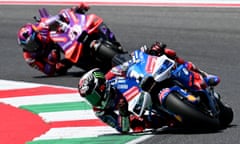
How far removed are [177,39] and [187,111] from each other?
29.7 feet

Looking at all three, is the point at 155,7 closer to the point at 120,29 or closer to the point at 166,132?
the point at 120,29

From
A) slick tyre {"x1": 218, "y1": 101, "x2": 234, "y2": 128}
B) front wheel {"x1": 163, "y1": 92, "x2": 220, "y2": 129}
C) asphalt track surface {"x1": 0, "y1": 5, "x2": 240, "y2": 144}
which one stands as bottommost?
asphalt track surface {"x1": 0, "y1": 5, "x2": 240, "y2": 144}

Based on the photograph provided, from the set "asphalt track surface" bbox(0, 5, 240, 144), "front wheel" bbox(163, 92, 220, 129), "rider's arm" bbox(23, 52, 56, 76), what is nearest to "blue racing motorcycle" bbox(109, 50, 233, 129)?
"front wheel" bbox(163, 92, 220, 129)

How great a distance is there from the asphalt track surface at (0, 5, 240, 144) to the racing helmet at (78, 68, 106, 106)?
832mm

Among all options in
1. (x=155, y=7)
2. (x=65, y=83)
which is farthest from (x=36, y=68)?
(x=155, y=7)

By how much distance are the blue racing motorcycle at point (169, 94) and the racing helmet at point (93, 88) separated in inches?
11.5

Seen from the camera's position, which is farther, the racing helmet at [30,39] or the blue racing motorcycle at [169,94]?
the racing helmet at [30,39]

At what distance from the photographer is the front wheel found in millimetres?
9602

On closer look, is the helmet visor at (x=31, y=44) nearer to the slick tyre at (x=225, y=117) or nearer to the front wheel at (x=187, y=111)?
the slick tyre at (x=225, y=117)

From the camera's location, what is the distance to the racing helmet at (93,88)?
9.86 meters

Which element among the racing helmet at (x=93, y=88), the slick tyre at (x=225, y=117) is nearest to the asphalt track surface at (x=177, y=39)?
the slick tyre at (x=225, y=117)

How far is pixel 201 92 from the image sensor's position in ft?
32.2

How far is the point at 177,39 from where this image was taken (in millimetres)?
18562

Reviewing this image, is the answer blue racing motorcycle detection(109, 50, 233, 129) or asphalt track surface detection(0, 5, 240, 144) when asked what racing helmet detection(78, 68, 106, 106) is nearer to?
blue racing motorcycle detection(109, 50, 233, 129)
